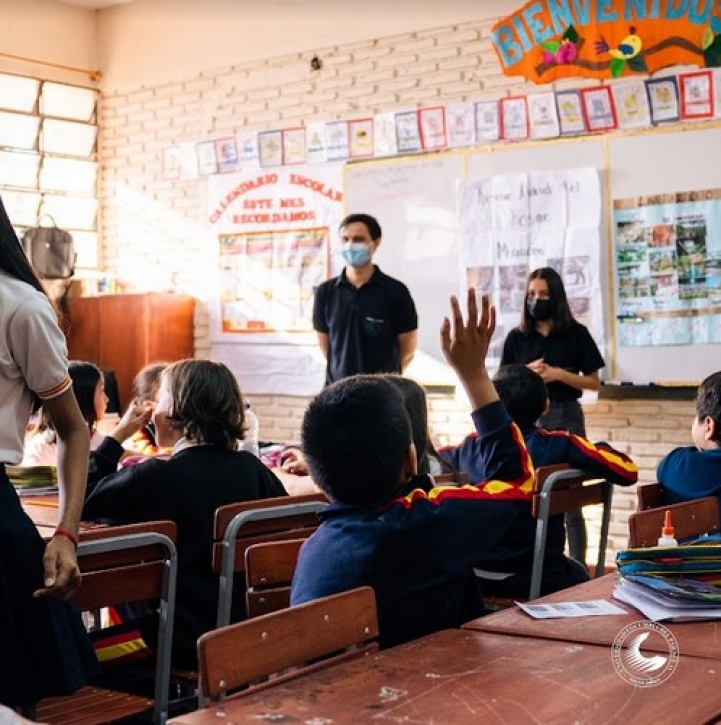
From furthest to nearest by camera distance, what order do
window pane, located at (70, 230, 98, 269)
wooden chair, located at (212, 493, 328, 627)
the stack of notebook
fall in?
window pane, located at (70, 230, 98, 269) < the stack of notebook < wooden chair, located at (212, 493, 328, 627)

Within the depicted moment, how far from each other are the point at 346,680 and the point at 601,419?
533 cm

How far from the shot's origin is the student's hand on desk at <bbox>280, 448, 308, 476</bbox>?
4.66 metres

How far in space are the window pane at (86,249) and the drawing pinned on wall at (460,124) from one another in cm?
329

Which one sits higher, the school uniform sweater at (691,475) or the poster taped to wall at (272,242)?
the poster taped to wall at (272,242)

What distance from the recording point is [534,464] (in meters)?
4.28

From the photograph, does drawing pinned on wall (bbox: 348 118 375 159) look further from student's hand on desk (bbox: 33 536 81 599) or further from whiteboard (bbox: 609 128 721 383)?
student's hand on desk (bbox: 33 536 81 599)

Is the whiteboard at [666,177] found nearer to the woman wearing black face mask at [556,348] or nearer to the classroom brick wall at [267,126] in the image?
the classroom brick wall at [267,126]

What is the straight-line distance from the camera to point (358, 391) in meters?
2.36

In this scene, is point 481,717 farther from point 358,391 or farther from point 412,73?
point 412,73

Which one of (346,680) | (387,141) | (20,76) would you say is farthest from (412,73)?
(346,680)

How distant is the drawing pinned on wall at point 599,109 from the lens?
6879 mm

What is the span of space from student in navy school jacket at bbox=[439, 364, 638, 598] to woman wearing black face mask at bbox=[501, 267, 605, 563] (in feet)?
5.52
